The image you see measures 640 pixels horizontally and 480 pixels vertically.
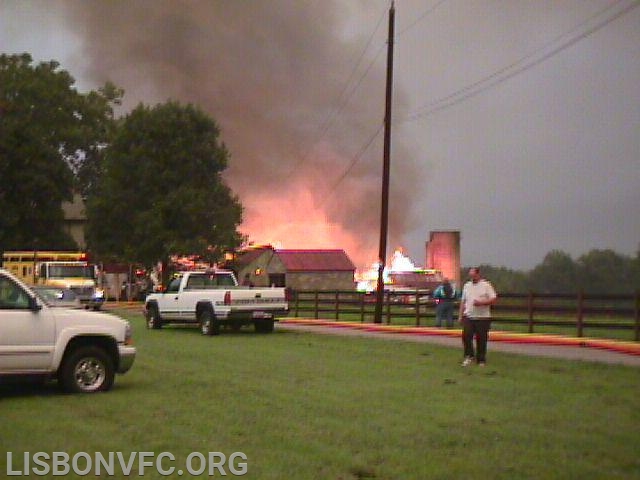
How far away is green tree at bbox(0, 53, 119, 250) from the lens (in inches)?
2304

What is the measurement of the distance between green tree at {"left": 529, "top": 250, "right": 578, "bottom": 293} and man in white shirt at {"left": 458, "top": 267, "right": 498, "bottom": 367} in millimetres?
21940

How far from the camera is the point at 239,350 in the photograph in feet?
59.0

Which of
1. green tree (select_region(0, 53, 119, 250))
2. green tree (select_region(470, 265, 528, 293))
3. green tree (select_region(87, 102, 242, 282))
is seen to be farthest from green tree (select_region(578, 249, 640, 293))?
green tree (select_region(0, 53, 119, 250))

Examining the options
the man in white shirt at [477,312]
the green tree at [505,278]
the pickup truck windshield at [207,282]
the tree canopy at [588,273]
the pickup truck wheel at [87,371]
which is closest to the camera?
the pickup truck wheel at [87,371]

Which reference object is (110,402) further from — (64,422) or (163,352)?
(163,352)

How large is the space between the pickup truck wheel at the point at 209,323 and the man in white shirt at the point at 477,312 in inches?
367

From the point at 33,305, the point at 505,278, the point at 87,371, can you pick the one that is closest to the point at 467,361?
the point at 87,371

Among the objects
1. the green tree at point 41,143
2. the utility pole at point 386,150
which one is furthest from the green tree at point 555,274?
A: the green tree at point 41,143

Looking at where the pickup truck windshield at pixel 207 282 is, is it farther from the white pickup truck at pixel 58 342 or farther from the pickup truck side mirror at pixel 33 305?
the pickup truck side mirror at pixel 33 305

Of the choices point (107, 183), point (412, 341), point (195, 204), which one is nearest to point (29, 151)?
point (107, 183)

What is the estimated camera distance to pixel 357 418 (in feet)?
30.4

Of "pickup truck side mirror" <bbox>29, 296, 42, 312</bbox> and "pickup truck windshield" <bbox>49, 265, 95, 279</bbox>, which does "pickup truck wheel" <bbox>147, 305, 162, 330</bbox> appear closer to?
"pickup truck windshield" <bbox>49, 265, 95, 279</bbox>

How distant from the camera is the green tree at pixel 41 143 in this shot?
192 ft

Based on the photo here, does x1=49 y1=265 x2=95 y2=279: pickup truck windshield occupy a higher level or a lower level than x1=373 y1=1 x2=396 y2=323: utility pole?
lower
